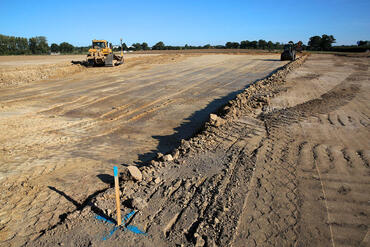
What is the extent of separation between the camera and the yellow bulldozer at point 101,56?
24516mm

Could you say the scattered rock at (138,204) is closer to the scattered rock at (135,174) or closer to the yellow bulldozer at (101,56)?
the scattered rock at (135,174)

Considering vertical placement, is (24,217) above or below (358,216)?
below

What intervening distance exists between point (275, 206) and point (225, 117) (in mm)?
4188

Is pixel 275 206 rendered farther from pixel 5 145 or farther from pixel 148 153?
pixel 5 145

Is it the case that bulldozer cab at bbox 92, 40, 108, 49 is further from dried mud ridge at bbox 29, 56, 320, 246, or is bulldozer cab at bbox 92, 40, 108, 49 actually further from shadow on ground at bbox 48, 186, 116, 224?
shadow on ground at bbox 48, 186, 116, 224

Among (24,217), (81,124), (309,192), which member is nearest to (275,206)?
(309,192)

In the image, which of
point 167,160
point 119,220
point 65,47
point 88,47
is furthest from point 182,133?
point 65,47

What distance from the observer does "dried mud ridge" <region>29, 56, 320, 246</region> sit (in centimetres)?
343

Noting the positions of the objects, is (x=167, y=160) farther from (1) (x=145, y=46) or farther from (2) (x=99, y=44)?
(1) (x=145, y=46)

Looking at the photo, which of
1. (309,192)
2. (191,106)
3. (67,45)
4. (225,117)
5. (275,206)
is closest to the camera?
(275,206)

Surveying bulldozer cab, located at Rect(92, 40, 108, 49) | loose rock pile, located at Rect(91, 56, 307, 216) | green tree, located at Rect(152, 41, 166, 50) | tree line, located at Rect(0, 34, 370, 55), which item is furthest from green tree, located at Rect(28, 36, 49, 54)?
loose rock pile, located at Rect(91, 56, 307, 216)

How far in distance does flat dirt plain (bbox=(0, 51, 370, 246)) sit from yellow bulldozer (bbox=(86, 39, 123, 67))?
15.1 metres

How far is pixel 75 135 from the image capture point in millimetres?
7707

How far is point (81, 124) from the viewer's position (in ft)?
28.5
